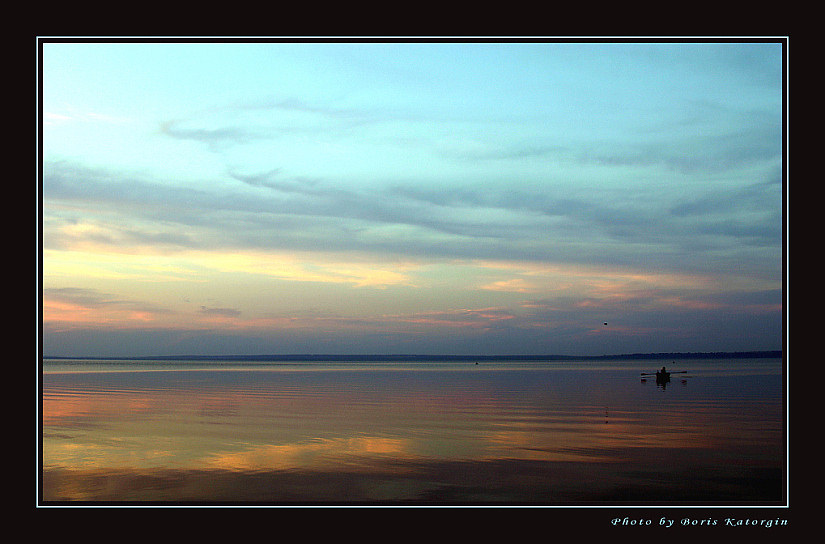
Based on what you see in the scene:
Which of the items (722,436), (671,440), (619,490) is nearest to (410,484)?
(619,490)

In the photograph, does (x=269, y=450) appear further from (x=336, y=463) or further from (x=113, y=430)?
(x=113, y=430)

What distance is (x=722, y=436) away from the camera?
23.6 metres

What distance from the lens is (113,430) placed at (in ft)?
81.5

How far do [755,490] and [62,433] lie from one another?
1987cm

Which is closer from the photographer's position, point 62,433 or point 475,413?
point 62,433

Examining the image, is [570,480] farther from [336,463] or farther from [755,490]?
[336,463]

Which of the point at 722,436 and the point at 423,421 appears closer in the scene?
the point at 722,436

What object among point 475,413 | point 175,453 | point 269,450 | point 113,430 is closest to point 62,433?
point 113,430

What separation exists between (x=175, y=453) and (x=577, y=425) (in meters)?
13.5
